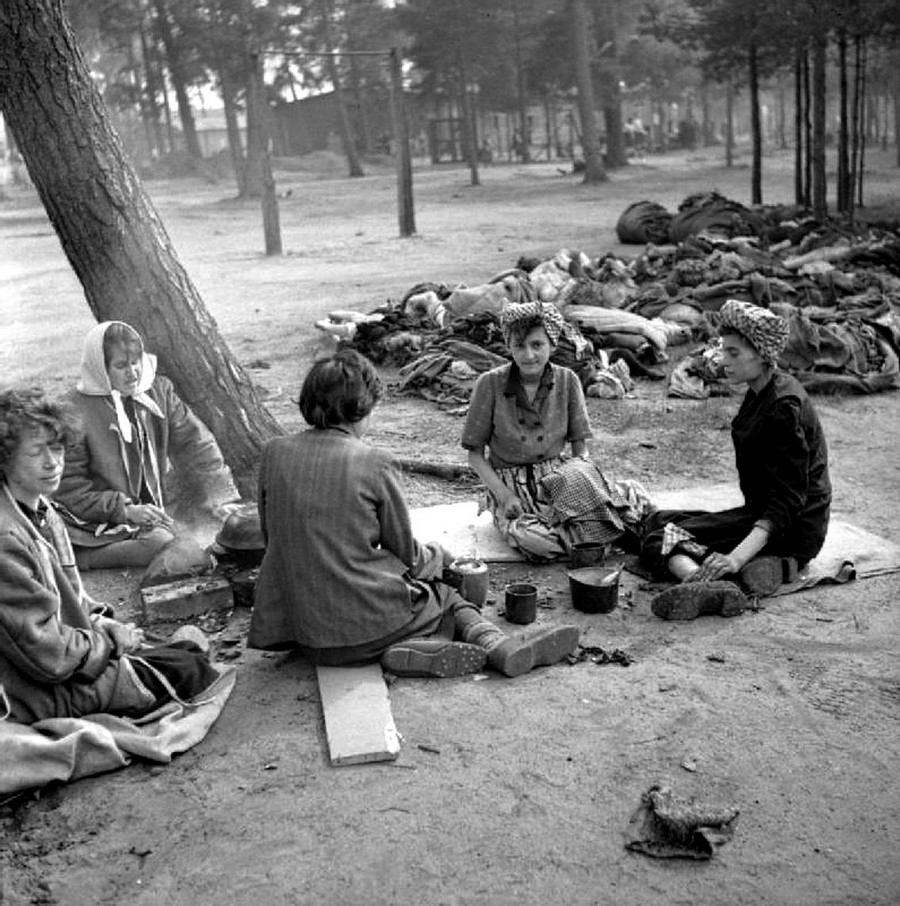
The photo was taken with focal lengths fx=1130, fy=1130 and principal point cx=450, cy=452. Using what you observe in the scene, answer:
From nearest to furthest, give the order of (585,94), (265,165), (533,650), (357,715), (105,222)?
(357,715)
(533,650)
(105,222)
(265,165)
(585,94)

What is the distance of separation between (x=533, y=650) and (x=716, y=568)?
1083 mm

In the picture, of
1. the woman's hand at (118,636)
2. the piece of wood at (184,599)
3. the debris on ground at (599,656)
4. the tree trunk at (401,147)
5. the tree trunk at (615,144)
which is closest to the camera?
the woman's hand at (118,636)

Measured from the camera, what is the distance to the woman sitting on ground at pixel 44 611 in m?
3.30

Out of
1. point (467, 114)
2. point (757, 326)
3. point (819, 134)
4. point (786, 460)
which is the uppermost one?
point (467, 114)

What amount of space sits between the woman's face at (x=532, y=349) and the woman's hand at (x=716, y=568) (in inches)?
46.9

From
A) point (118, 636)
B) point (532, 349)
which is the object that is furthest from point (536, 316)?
point (118, 636)

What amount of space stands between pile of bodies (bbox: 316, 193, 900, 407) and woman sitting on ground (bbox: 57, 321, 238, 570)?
2670 mm

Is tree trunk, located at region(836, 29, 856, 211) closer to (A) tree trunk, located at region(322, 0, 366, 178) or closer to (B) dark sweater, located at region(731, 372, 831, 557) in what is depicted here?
(B) dark sweater, located at region(731, 372, 831, 557)

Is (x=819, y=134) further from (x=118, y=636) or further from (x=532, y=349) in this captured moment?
(x=118, y=636)

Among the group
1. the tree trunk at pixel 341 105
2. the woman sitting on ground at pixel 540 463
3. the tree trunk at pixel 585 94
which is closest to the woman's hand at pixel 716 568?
the woman sitting on ground at pixel 540 463

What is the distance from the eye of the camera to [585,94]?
102 ft

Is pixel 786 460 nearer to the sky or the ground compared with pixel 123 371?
nearer to the ground

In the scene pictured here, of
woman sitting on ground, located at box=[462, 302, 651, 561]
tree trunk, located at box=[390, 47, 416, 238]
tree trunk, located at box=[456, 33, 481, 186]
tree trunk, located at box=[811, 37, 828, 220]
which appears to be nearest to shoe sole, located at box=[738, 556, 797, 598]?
woman sitting on ground, located at box=[462, 302, 651, 561]

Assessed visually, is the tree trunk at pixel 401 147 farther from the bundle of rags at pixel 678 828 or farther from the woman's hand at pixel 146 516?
the bundle of rags at pixel 678 828
